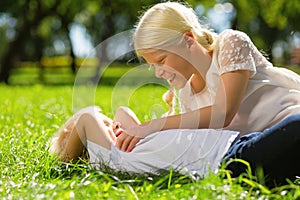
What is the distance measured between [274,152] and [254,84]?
0.72 m

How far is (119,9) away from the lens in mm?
20938

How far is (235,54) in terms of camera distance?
10.7 feet

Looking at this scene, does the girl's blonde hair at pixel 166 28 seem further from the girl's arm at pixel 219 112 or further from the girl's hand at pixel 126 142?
the girl's hand at pixel 126 142

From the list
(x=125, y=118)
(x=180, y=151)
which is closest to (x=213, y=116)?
(x=180, y=151)

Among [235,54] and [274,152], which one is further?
[235,54]

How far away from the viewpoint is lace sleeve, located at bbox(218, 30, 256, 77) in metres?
3.22

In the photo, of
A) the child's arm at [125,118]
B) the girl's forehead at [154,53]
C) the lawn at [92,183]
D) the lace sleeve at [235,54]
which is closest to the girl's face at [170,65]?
the girl's forehead at [154,53]

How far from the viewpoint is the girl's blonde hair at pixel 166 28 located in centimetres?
330

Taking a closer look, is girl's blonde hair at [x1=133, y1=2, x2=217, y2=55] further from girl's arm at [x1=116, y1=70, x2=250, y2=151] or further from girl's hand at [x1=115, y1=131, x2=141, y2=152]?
girl's hand at [x1=115, y1=131, x2=141, y2=152]

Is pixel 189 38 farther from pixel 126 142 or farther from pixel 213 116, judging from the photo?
pixel 126 142

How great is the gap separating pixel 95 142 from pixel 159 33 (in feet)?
2.37

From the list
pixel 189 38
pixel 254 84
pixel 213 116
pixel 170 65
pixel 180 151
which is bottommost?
pixel 180 151

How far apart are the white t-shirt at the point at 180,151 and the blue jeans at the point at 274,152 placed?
88mm

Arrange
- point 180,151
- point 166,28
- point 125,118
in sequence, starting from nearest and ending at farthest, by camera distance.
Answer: point 180,151
point 166,28
point 125,118
